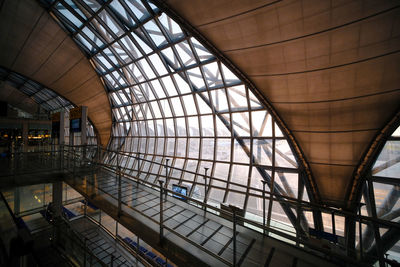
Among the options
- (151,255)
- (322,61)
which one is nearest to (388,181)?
(322,61)

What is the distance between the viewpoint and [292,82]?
8.26 meters

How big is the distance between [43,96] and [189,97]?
29696mm

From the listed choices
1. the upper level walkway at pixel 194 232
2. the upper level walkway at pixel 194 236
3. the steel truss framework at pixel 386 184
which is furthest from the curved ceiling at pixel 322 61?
the upper level walkway at pixel 194 236

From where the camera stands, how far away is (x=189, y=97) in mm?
13867

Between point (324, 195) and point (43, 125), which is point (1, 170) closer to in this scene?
point (324, 195)

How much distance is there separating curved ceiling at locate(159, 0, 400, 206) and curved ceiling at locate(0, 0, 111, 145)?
1335 cm

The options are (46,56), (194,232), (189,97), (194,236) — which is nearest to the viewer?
(194,236)

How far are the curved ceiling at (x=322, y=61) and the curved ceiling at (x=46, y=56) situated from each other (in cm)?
1335

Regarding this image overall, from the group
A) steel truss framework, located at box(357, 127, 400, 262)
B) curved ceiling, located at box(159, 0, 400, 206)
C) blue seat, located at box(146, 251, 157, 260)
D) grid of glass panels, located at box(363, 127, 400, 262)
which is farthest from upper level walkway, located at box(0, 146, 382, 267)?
grid of glass panels, located at box(363, 127, 400, 262)

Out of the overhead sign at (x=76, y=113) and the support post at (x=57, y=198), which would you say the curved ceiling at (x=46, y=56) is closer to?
the overhead sign at (x=76, y=113)

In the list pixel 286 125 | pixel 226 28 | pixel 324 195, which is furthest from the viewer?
pixel 324 195

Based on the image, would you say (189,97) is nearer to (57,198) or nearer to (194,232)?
(194,232)

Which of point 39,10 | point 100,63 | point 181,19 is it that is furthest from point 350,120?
point 39,10

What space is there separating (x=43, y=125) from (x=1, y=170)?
21.3m
